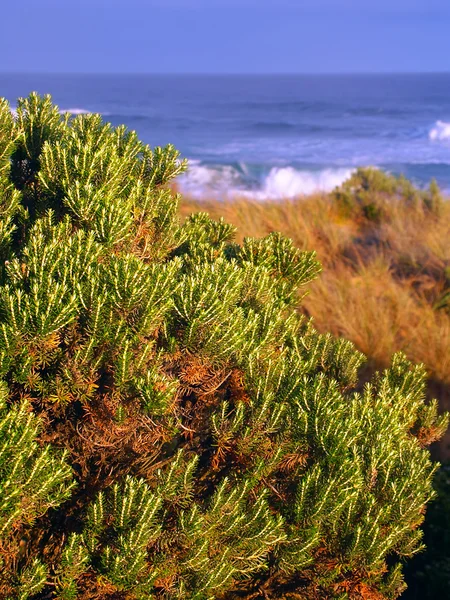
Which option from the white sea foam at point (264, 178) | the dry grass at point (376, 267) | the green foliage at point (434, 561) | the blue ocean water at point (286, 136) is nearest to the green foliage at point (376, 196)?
the dry grass at point (376, 267)

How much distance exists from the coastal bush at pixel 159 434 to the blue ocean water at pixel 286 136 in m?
10.8

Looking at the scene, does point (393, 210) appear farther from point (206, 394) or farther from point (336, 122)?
point (336, 122)

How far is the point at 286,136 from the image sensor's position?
40.1 metres

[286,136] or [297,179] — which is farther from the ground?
[286,136]

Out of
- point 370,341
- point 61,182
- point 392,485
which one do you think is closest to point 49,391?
point 61,182

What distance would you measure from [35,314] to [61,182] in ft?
2.87

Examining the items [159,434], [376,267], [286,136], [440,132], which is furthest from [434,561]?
[440,132]

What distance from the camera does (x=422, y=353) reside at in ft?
23.0

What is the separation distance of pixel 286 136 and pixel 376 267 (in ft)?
108

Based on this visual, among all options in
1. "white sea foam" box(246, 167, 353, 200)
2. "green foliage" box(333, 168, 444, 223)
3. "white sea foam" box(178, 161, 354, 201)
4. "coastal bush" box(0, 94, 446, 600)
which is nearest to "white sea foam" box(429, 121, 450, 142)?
"white sea foam" box(178, 161, 354, 201)

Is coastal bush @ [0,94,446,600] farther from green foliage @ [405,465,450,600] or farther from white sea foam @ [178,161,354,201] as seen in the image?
white sea foam @ [178,161,354,201]

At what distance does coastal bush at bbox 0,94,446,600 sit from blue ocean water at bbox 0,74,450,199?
10802 mm

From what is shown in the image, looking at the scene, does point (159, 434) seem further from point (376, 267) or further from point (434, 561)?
point (376, 267)

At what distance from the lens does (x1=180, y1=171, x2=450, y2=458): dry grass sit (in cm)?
716
